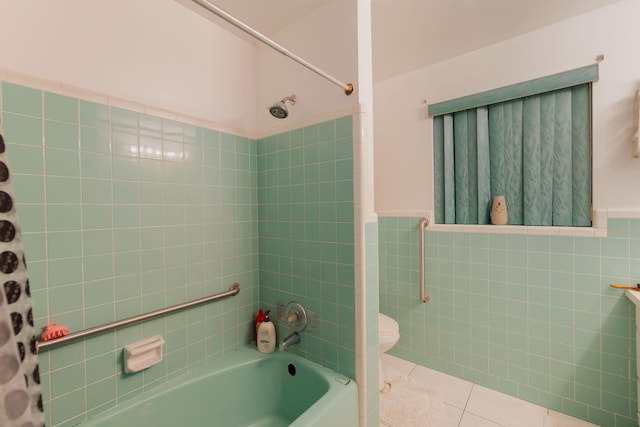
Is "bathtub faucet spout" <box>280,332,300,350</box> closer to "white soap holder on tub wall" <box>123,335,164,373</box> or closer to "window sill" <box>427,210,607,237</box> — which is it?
"white soap holder on tub wall" <box>123,335,164,373</box>

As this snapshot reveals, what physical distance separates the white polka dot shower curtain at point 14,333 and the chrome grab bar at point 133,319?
373mm

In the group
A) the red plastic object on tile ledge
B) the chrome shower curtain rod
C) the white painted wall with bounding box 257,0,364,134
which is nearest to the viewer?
the chrome shower curtain rod

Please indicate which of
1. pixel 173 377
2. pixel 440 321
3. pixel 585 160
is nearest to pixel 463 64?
pixel 585 160

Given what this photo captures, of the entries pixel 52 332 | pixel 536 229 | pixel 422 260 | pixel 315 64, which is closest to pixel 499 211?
pixel 536 229

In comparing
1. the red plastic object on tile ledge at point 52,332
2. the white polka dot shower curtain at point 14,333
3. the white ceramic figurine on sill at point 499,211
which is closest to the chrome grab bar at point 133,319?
the red plastic object on tile ledge at point 52,332

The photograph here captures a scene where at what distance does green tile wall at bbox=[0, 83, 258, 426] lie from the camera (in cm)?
94

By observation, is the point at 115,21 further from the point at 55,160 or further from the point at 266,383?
the point at 266,383

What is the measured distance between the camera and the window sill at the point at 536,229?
4.85 ft

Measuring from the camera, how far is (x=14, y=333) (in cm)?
56

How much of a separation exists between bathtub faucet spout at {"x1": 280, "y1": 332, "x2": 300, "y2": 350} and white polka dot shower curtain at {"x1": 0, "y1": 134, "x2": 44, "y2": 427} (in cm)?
92

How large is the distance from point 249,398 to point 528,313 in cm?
177

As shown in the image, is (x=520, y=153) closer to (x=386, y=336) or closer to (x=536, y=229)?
(x=536, y=229)

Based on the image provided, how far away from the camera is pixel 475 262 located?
1858mm

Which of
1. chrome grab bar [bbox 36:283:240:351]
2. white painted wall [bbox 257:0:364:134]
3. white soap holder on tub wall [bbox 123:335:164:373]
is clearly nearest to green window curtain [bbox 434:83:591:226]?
white painted wall [bbox 257:0:364:134]
